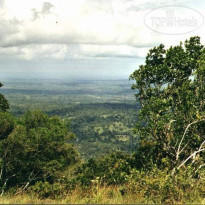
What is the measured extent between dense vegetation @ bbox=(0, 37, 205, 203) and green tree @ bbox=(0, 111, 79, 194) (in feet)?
0.27

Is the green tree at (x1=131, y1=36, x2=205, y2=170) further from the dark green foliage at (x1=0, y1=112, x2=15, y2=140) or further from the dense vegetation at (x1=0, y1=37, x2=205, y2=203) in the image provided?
the dark green foliage at (x1=0, y1=112, x2=15, y2=140)

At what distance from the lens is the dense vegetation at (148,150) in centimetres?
678

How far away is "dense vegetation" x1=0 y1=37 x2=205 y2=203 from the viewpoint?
22.2 feet

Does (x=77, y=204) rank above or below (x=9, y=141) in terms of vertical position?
above

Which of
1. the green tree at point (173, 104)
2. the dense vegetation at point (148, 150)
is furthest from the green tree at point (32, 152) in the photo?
the green tree at point (173, 104)

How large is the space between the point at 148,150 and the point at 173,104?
11.2ft

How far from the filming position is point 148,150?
46.1 ft

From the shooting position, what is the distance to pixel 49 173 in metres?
23.8

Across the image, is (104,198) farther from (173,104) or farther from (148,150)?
(148,150)

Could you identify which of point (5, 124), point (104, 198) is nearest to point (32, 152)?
point (5, 124)

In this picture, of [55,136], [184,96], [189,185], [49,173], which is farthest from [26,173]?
[189,185]

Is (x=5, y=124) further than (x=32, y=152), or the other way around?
(x=5, y=124)

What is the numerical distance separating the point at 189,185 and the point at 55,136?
18002 millimetres

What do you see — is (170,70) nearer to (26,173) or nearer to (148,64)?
(148,64)
